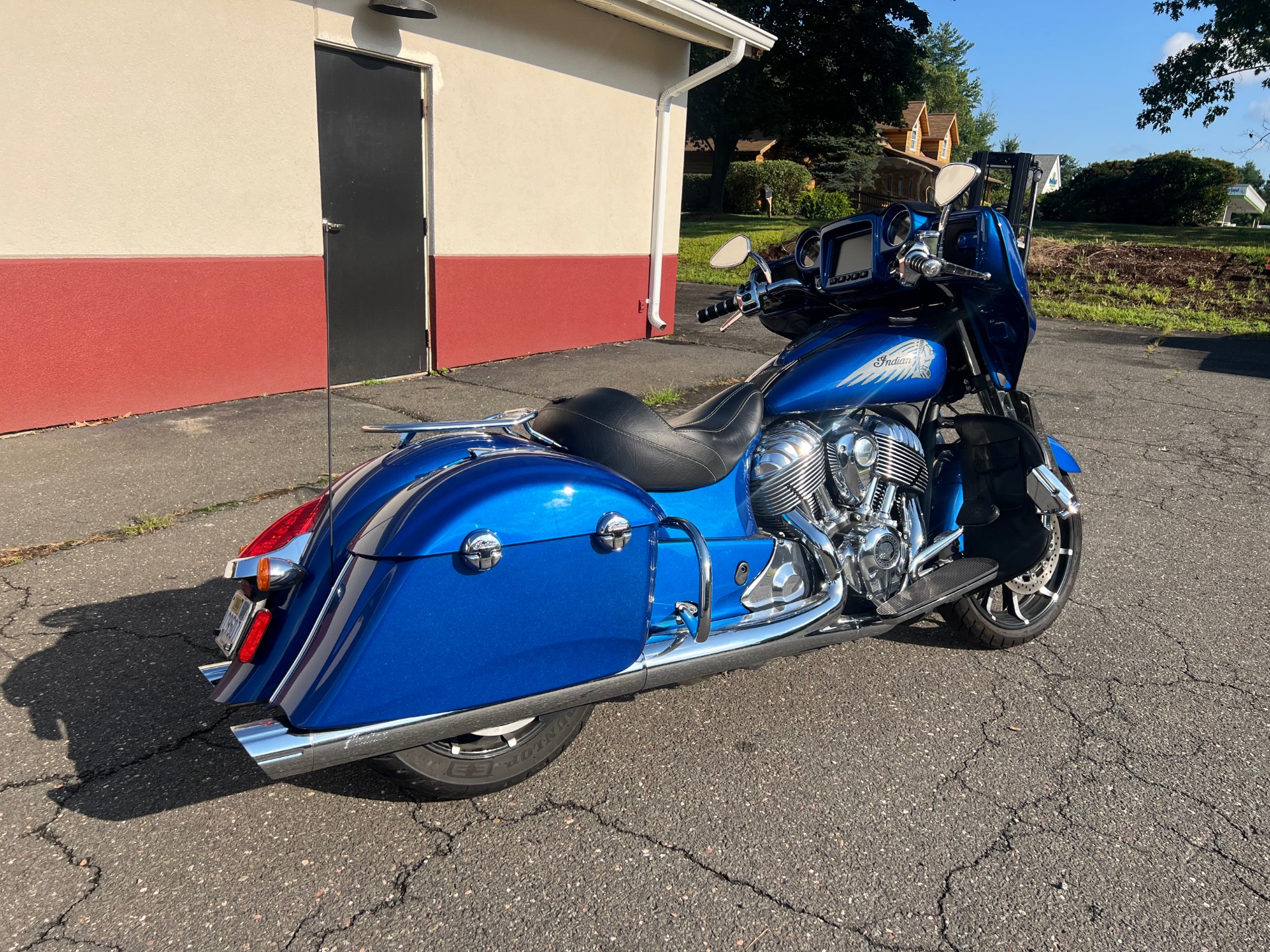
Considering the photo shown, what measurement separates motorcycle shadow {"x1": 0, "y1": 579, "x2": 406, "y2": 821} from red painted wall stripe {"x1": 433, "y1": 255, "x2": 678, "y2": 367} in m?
4.86

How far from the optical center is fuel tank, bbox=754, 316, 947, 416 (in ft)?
9.83

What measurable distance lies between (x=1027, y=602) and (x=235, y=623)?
115 inches

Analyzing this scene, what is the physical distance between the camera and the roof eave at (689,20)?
849 centimetres

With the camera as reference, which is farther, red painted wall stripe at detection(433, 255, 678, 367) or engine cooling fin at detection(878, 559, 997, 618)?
red painted wall stripe at detection(433, 255, 678, 367)

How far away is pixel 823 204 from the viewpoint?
98.2 ft

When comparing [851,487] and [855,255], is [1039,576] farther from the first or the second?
[855,255]

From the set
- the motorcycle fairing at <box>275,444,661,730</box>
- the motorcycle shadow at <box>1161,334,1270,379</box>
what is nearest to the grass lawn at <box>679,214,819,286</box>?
the motorcycle shadow at <box>1161,334,1270,379</box>

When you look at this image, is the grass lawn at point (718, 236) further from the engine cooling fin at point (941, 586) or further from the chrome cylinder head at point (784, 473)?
the chrome cylinder head at point (784, 473)

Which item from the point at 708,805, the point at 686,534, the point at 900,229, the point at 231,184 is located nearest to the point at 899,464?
the point at 900,229

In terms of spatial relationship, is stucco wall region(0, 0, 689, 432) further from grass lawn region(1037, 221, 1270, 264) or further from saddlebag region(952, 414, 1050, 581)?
grass lawn region(1037, 221, 1270, 264)

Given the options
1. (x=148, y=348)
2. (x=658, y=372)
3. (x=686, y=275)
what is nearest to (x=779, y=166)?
(x=686, y=275)

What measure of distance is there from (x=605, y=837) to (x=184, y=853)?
41.9 inches

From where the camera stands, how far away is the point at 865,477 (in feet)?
10.2

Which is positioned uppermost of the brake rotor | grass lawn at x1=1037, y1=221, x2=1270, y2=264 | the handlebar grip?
grass lawn at x1=1037, y1=221, x2=1270, y2=264
